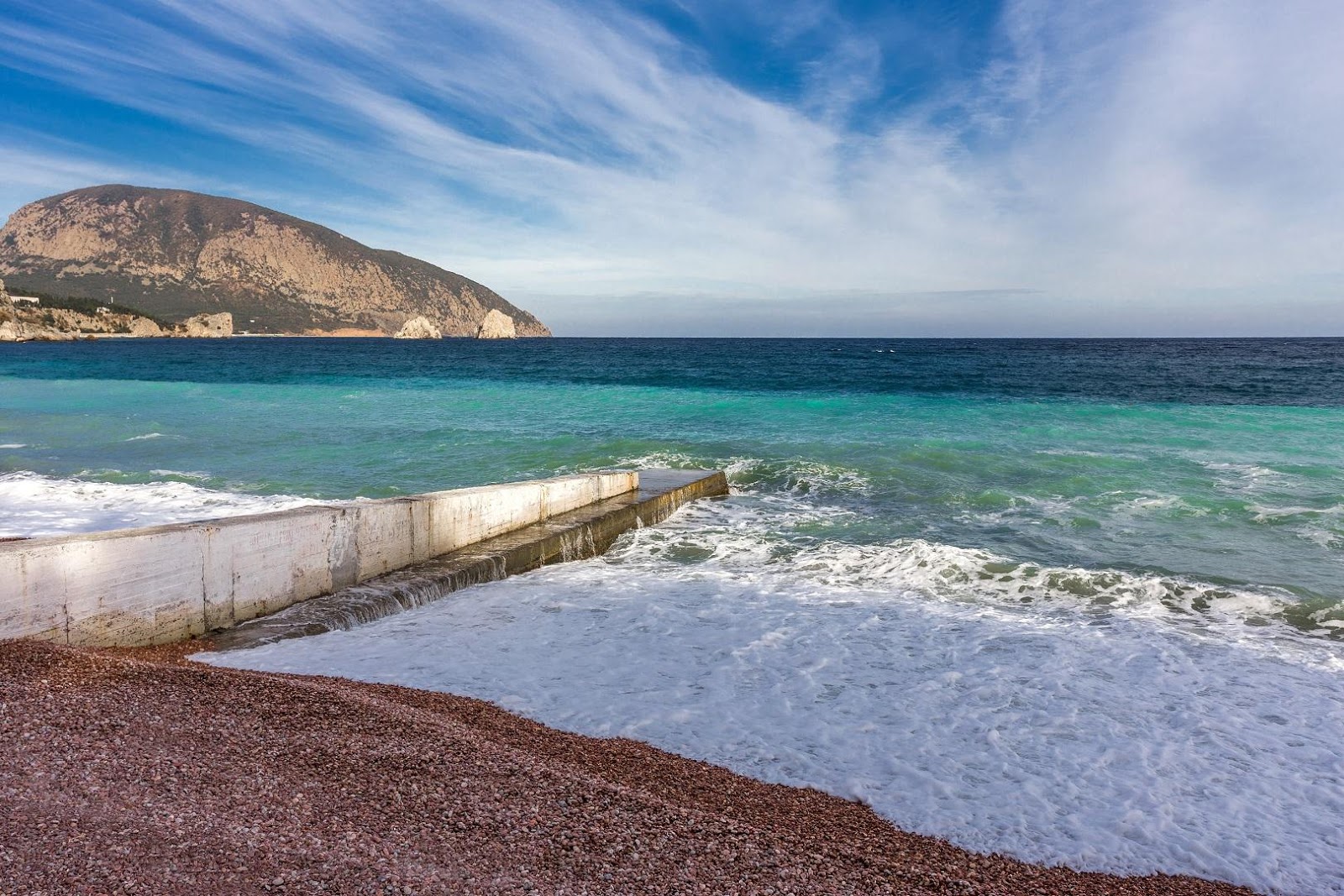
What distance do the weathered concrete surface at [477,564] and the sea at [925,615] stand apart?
0.64ft

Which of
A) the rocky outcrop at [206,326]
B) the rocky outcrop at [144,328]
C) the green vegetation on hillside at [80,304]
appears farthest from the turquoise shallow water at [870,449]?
the rocky outcrop at [206,326]

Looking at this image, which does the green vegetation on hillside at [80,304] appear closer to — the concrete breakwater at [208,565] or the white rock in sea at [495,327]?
the white rock in sea at [495,327]

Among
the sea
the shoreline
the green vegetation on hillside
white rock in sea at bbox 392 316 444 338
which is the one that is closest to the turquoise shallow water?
the sea

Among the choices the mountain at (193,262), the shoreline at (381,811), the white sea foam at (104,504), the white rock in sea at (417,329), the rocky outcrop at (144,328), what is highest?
the mountain at (193,262)

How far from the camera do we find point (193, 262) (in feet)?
569

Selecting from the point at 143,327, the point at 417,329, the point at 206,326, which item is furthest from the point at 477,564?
the point at 417,329

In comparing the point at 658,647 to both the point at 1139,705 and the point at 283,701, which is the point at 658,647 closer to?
the point at 283,701

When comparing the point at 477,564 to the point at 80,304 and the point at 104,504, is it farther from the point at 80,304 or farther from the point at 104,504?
the point at 80,304

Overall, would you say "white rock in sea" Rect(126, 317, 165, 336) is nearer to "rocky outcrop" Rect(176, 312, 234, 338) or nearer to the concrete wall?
"rocky outcrop" Rect(176, 312, 234, 338)

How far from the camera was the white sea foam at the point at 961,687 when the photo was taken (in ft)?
12.0

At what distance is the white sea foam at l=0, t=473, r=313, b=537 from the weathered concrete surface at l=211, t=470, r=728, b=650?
11.5 feet

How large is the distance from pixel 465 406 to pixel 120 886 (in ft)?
82.0

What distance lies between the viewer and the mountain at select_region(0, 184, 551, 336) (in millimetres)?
164125

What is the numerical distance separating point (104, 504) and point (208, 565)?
695 cm
